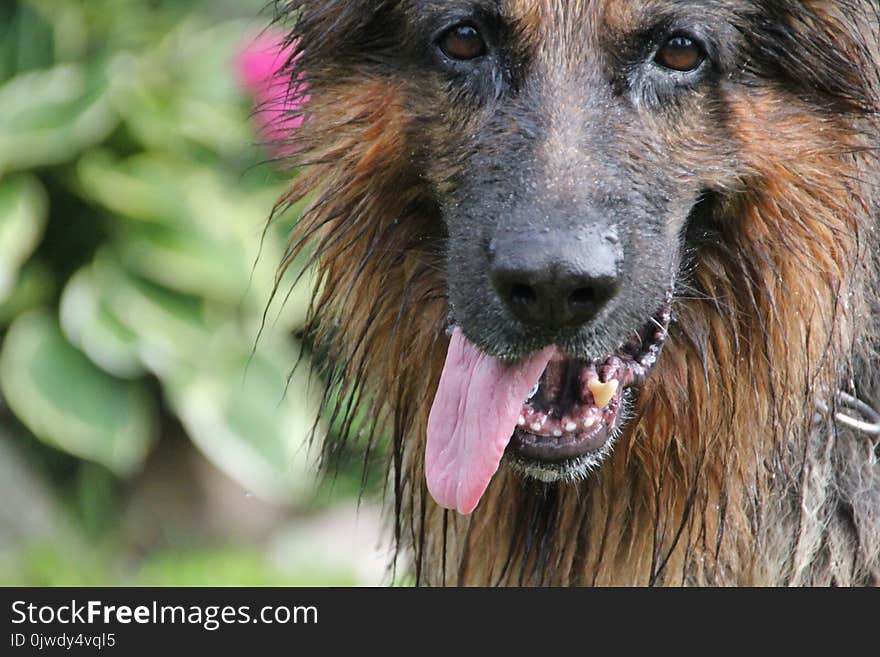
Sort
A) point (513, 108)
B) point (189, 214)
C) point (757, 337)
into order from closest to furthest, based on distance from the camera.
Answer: point (513, 108), point (757, 337), point (189, 214)

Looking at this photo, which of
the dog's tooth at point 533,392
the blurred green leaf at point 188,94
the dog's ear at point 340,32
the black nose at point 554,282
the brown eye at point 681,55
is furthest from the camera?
the blurred green leaf at point 188,94

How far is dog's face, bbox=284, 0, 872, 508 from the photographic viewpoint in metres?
2.99

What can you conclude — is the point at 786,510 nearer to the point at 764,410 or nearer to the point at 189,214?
the point at 764,410

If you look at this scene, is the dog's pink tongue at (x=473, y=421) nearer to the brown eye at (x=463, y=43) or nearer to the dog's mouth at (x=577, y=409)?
the dog's mouth at (x=577, y=409)

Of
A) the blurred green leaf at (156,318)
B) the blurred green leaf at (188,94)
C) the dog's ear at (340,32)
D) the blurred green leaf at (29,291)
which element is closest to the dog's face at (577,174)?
the dog's ear at (340,32)

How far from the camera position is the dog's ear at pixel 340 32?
136 inches

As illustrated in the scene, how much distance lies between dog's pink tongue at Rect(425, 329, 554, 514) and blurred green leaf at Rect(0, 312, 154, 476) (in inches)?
123

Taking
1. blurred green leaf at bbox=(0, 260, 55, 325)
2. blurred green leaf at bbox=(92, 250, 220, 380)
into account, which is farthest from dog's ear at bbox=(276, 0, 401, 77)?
blurred green leaf at bbox=(0, 260, 55, 325)

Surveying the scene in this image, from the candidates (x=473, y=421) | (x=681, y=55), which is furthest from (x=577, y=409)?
(x=681, y=55)

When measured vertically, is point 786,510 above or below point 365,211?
below

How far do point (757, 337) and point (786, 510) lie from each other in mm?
527

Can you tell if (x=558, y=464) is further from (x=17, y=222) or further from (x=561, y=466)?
(x=17, y=222)

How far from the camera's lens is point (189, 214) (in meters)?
6.38

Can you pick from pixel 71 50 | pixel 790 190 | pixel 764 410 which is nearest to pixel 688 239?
pixel 790 190
